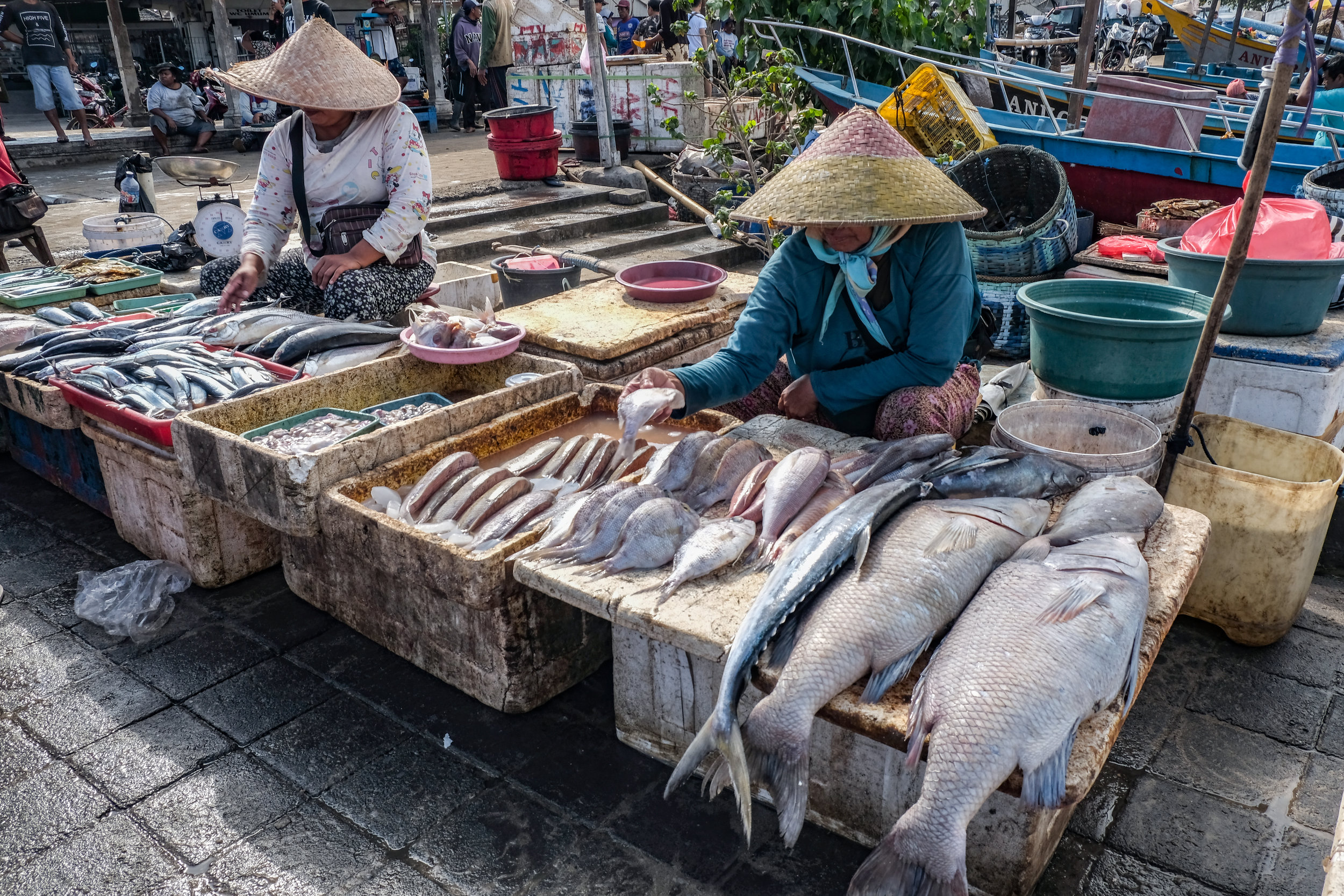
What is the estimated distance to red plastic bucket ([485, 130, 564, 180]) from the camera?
10414 mm

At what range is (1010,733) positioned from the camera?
1.85 m

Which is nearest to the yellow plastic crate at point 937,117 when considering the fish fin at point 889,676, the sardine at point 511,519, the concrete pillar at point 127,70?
the sardine at point 511,519

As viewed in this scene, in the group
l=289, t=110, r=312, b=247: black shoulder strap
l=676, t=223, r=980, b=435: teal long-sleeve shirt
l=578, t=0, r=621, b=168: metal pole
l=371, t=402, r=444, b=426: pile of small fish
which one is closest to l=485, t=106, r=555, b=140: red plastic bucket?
l=578, t=0, r=621, b=168: metal pole

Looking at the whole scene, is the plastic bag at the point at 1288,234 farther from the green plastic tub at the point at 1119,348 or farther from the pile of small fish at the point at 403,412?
the pile of small fish at the point at 403,412

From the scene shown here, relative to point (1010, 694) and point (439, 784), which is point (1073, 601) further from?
point (439, 784)

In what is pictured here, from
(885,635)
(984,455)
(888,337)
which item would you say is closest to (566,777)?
(885,635)

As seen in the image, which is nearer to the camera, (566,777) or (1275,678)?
(566,777)

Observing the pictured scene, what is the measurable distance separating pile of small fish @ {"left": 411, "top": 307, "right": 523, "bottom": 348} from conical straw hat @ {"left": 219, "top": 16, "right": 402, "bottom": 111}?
1.17 meters

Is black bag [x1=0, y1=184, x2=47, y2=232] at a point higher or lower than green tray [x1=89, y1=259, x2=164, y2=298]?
higher

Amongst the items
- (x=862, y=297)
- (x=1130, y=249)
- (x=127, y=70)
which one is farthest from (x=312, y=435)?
(x=127, y=70)

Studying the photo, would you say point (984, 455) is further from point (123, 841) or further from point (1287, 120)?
point (1287, 120)

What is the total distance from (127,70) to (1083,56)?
16.6 meters

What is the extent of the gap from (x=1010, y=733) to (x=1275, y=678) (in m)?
2.00

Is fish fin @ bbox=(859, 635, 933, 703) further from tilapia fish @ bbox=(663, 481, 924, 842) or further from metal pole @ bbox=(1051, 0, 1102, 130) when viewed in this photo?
metal pole @ bbox=(1051, 0, 1102, 130)
